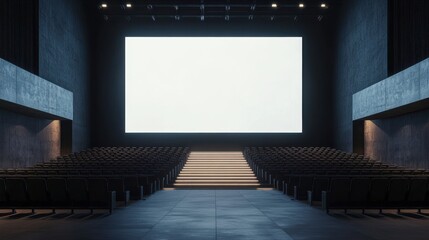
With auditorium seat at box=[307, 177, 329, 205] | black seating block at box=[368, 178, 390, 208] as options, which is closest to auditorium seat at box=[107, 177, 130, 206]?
auditorium seat at box=[307, 177, 329, 205]

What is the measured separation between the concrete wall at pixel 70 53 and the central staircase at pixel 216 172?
606cm

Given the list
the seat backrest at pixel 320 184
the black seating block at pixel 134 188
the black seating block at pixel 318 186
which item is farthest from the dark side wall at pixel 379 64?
the black seating block at pixel 134 188

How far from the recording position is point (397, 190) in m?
10.2

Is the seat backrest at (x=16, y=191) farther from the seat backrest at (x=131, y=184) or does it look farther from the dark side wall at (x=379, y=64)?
the dark side wall at (x=379, y=64)

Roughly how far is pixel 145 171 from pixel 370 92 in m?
11.0

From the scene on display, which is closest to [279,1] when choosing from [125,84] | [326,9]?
[326,9]

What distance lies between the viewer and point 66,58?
81.6 ft

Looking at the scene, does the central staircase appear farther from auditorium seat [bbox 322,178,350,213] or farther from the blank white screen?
auditorium seat [bbox 322,178,350,213]

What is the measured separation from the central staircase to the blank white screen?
2.34 meters

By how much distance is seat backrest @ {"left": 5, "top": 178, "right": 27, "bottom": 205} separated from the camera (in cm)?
1017

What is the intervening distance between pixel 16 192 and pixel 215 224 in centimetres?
436

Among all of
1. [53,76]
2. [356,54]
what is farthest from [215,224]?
[356,54]

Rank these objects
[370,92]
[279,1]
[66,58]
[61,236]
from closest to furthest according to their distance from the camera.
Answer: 1. [61,236]
2. [370,92]
3. [66,58]
4. [279,1]

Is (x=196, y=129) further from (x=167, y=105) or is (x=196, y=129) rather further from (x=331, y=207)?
(x=331, y=207)
